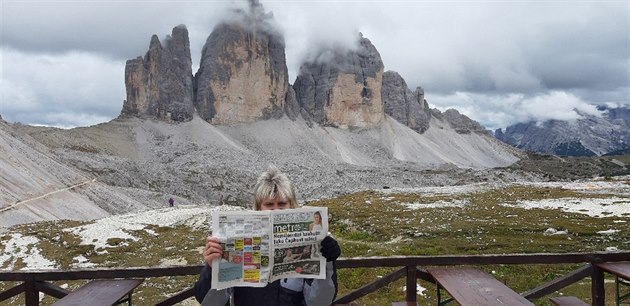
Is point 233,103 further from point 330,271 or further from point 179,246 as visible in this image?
point 330,271

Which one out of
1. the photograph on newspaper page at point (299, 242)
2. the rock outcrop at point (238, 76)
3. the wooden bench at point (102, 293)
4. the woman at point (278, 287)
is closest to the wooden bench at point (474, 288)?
the woman at point (278, 287)

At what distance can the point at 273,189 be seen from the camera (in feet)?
16.7

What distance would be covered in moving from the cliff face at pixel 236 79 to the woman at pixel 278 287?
181081 mm

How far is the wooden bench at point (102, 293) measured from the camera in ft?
19.6

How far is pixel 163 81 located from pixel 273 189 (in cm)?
18522

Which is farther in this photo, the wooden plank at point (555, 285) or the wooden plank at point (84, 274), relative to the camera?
the wooden plank at point (555, 285)

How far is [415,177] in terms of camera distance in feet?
406

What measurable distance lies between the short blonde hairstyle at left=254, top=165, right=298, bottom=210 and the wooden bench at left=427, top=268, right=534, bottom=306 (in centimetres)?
247

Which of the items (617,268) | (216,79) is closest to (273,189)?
(617,268)

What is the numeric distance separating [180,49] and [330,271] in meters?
191

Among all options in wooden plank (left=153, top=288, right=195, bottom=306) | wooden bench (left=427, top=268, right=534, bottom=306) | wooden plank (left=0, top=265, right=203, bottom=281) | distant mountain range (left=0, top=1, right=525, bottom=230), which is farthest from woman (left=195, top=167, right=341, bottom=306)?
distant mountain range (left=0, top=1, right=525, bottom=230)

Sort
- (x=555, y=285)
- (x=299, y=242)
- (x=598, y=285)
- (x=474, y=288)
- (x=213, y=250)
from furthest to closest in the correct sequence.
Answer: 1. (x=598, y=285)
2. (x=555, y=285)
3. (x=474, y=288)
4. (x=299, y=242)
5. (x=213, y=250)

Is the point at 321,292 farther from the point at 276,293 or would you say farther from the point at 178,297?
the point at 178,297

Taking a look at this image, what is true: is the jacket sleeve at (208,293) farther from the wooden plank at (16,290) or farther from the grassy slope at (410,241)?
the grassy slope at (410,241)
